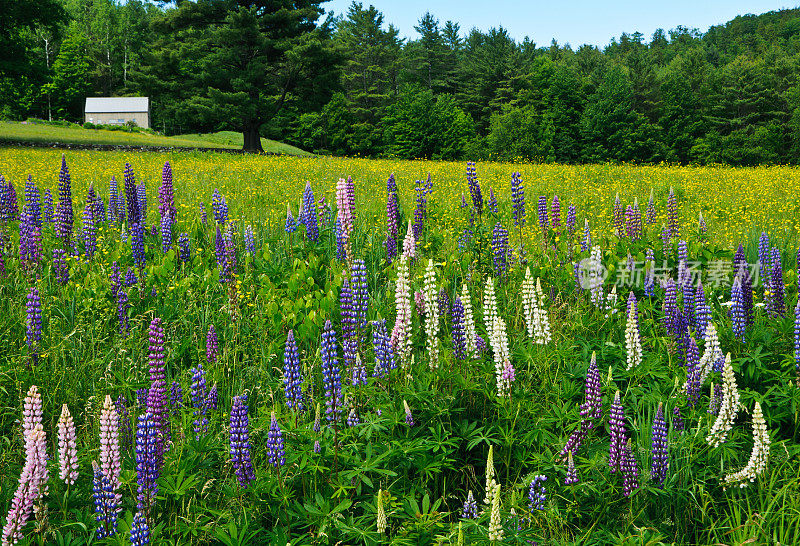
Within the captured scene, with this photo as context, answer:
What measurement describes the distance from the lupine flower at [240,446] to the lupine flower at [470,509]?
94 centimetres

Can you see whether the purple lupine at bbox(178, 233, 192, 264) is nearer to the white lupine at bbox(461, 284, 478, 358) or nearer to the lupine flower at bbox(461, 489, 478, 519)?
the white lupine at bbox(461, 284, 478, 358)

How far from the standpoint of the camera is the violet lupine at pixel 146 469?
2.44 m

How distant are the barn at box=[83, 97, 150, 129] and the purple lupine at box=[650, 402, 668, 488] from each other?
255ft

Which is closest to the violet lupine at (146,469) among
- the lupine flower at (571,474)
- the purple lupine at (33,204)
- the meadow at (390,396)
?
the meadow at (390,396)

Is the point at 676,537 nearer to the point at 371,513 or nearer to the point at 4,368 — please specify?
the point at 371,513

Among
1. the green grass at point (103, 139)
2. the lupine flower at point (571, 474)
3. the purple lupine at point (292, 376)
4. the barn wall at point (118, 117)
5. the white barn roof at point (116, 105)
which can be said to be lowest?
the lupine flower at point (571, 474)

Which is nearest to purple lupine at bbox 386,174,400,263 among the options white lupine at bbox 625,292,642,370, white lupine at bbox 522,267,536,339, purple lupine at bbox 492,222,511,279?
purple lupine at bbox 492,222,511,279

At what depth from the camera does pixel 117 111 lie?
235 ft

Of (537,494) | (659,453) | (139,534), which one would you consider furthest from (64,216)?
(659,453)

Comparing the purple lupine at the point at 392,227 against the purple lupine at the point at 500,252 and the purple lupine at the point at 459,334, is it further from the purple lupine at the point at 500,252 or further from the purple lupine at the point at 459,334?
the purple lupine at the point at 459,334

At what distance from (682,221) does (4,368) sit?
28.1ft

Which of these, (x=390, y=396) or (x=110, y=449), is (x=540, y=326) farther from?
(x=110, y=449)

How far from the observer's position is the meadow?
2510mm

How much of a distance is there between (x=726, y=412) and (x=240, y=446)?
7.64 ft
